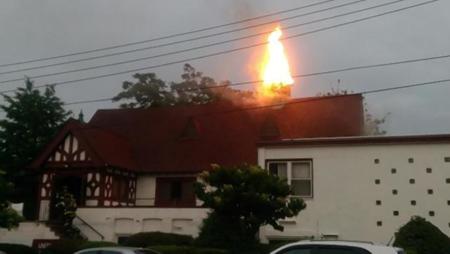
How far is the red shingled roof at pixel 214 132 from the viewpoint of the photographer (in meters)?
34.7

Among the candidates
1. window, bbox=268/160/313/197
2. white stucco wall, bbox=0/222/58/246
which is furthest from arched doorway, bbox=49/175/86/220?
window, bbox=268/160/313/197

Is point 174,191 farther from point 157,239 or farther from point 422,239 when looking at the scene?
point 422,239

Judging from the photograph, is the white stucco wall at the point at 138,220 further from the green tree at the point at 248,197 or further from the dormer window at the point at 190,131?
the dormer window at the point at 190,131

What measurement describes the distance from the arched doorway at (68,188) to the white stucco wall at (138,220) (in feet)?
5.16

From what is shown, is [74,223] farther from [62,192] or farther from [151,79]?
[151,79]

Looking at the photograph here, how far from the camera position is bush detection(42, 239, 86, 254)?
94.1 ft

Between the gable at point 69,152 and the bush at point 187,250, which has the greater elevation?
the gable at point 69,152

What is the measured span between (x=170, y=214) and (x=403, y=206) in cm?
1059

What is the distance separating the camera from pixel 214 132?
120ft

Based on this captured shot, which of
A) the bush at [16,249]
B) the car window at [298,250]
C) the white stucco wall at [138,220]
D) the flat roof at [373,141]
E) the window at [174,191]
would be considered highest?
the flat roof at [373,141]

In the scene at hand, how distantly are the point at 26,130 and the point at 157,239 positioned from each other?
15.8 metres

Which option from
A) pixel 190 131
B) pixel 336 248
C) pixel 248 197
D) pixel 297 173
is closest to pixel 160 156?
pixel 190 131

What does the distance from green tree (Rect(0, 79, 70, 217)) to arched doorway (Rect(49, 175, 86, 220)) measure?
478cm

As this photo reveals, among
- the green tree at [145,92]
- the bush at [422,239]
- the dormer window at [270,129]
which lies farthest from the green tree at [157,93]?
the bush at [422,239]
